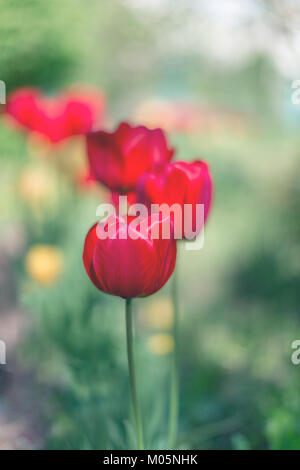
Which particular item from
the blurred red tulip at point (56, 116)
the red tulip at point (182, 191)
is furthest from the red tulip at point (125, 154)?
the blurred red tulip at point (56, 116)

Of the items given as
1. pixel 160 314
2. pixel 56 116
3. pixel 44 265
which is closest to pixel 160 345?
pixel 160 314

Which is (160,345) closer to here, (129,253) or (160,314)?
(160,314)

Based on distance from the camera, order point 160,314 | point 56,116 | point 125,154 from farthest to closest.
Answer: point 56,116, point 160,314, point 125,154

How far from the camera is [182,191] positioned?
0.49m

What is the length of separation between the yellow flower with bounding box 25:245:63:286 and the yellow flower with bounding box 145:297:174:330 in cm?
19

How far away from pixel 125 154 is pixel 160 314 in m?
0.58

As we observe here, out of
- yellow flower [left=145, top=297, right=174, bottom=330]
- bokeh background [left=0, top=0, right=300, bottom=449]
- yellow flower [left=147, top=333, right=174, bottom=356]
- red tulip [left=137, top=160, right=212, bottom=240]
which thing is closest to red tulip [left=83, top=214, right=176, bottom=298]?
red tulip [left=137, top=160, right=212, bottom=240]

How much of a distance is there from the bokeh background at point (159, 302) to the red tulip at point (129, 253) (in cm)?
18

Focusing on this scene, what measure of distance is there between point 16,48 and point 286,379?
1745 mm

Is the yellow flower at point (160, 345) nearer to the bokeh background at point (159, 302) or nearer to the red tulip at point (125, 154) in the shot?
the bokeh background at point (159, 302)

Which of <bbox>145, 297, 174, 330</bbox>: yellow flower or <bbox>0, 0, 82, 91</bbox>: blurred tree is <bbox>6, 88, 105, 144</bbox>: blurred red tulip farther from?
<bbox>0, 0, 82, 91</bbox>: blurred tree

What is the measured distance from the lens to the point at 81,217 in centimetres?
129

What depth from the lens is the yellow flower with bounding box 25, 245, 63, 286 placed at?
1.08 m
